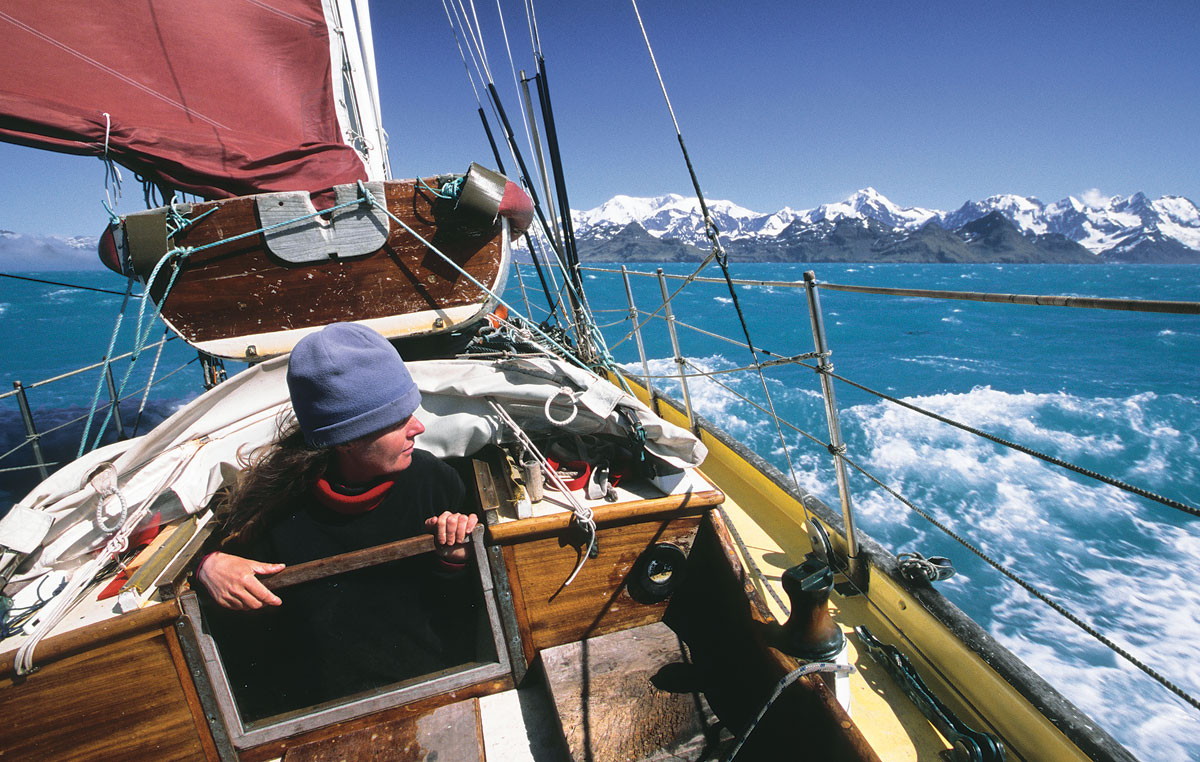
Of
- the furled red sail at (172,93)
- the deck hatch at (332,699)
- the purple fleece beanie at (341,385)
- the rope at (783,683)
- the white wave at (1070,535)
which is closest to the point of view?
the rope at (783,683)

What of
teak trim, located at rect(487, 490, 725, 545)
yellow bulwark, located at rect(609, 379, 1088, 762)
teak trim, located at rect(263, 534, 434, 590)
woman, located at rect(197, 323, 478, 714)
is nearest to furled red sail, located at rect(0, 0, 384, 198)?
woman, located at rect(197, 323, 478, 714)

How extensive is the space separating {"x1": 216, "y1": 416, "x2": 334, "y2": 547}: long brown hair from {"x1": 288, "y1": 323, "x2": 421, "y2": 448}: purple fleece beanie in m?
0.27

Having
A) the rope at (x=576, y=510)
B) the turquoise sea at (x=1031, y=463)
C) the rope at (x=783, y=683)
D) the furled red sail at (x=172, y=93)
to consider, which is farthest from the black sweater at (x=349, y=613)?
the turquoise sea at (x=1031, y=463)

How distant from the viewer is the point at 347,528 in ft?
4.89

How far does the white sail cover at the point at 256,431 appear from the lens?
1.52m

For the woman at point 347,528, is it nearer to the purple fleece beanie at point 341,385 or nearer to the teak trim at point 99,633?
the purple fleece beanie at point 341,385

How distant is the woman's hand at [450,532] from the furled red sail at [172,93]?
2.07 meters

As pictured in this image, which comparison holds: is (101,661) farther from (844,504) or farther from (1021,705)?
(1021,705)

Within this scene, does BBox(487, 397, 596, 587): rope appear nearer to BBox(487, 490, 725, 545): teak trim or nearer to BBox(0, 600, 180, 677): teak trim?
BBox(487, 490, 725, 545): teak trim

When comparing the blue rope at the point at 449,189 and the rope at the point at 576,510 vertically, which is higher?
the blue rope at the point at 449,189

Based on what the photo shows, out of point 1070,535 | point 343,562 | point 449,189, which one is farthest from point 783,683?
point 1070,535

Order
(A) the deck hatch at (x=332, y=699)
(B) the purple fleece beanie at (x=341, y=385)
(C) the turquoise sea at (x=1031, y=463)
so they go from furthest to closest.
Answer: (C) the turquoise sea at (x=1031, y=463)
(A) the deck hatch at (x=332, y=699)
(B) the purple fleece beanie at (x=341, y=385)

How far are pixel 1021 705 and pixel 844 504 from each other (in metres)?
0.74

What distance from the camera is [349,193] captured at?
2.11 m
